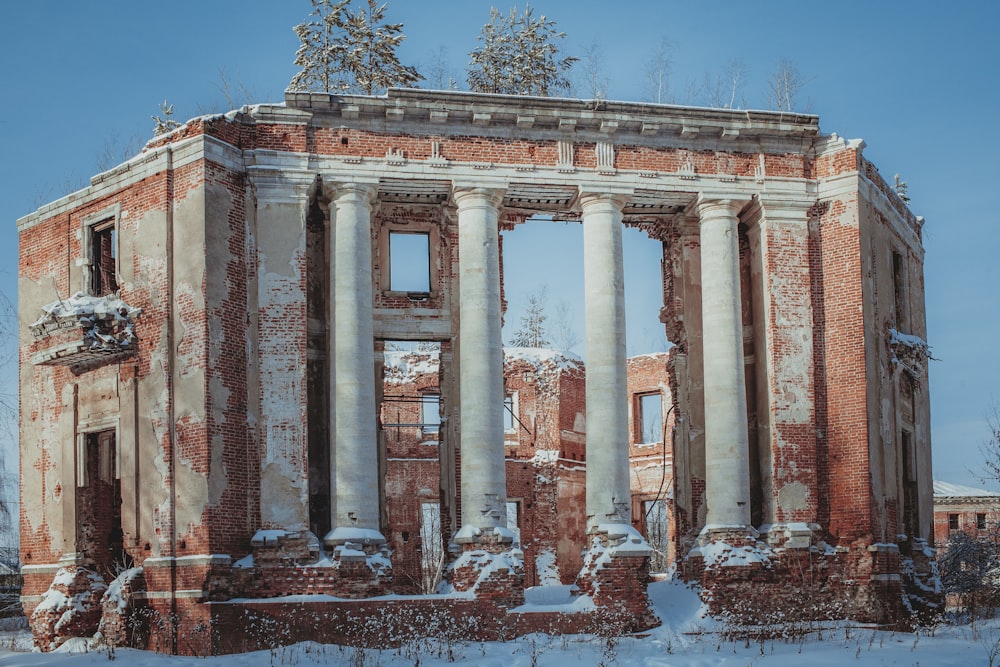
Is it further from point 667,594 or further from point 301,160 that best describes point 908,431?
point 301,160

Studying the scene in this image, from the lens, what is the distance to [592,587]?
59.8ft

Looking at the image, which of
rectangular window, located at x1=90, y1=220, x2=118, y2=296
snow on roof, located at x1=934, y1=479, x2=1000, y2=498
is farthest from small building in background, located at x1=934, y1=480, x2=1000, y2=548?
rectangular window, located at x1=90, y1=220, x2=118, y2=296

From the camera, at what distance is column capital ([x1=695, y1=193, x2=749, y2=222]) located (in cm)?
1997

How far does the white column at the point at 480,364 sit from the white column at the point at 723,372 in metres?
3.38

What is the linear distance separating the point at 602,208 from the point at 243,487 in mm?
6943

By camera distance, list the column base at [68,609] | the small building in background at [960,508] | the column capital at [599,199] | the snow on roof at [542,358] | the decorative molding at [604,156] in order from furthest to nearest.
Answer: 1. the small building in background at [960,508]
2. the snow on roof at [542,358]
3. the decorative molding at [604,156]
4. the column capital at [599,199]
5. the column base at [68,609]

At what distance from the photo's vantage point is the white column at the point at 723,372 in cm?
1930

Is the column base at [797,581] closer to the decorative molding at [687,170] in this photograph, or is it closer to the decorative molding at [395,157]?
the decorative molding at [687,170]

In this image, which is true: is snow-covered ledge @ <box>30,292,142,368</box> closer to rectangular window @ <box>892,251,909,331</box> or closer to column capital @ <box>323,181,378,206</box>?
column capital @ <box>323,181,378,206</box>

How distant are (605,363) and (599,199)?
2.60 meters

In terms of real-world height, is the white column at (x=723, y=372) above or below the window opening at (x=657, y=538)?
above

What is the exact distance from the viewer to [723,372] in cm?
1958

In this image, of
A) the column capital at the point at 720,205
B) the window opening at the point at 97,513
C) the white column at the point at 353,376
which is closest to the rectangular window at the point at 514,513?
the white column at the point at 353,376

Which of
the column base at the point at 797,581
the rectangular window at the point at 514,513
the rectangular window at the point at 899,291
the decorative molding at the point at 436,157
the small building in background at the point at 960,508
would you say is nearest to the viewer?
the column base at the point at 797,581
